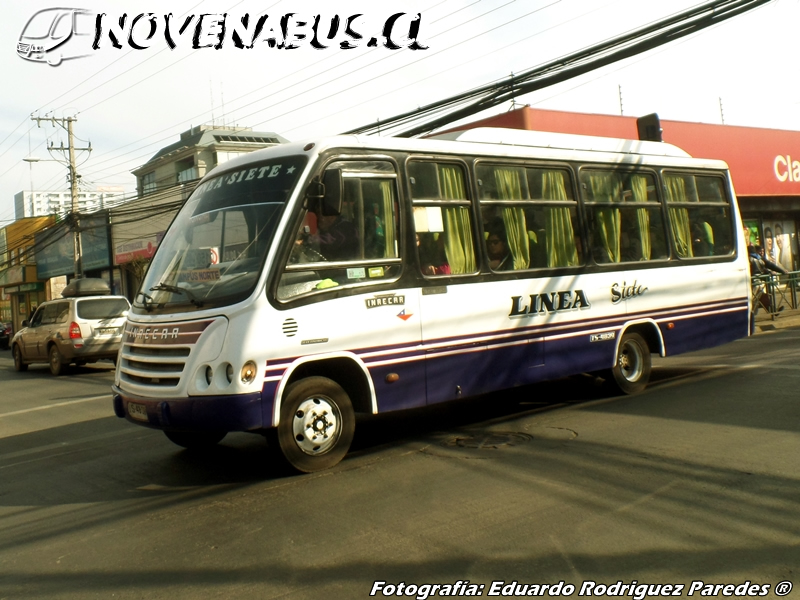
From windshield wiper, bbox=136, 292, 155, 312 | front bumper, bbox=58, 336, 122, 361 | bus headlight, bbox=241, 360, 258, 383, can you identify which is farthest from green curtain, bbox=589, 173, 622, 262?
front bumper, bbox=58, 336, 122, 361

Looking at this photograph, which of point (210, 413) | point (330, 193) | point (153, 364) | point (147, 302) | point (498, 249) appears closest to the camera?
point (210, 413)

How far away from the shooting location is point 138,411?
678 cm

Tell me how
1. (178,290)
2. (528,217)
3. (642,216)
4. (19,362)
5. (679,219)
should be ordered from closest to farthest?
(178,290) → (528,217) → (642,216) → (679,219) → (19,362)

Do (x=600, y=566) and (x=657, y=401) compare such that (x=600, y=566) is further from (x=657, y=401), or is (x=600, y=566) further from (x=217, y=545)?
(x=657, y=401)

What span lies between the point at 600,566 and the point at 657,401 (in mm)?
5272

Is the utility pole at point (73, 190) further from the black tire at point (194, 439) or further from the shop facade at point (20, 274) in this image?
the black tire at point (194, 439)

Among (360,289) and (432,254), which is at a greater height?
(432,254)

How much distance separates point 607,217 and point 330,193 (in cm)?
446

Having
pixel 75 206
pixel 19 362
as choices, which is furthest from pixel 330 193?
pixel 75 206

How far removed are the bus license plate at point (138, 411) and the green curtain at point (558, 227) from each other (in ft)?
15.3

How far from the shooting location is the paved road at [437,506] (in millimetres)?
4285

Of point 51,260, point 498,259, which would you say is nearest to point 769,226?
point 498,259

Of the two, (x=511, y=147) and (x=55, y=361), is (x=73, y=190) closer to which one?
(x=55, y=361)

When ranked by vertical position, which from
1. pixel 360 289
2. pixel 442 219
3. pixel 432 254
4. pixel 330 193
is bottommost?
pixel 360 289
